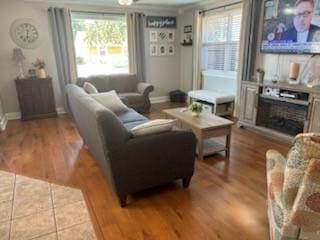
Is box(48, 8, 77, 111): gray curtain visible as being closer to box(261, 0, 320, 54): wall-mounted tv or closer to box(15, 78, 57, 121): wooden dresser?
box(15, 78, 57, 121): wooden dresser

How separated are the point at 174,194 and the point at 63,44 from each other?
420 cm

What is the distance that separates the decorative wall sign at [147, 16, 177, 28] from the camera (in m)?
5.81

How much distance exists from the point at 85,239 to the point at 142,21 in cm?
506

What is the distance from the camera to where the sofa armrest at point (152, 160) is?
1986 mm

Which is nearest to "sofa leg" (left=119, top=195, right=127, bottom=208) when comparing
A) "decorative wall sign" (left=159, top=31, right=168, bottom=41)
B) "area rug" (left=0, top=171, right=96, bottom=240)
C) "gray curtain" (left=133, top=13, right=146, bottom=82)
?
"area rug" (left=0, top=171, right=96, bottom=240)

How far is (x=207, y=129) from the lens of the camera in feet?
9.48

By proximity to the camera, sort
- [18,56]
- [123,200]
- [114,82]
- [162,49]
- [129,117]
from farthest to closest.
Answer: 1. [162,49]
2. [114,82]
3. [18,56]
4. [129,117]
5. [123,200]

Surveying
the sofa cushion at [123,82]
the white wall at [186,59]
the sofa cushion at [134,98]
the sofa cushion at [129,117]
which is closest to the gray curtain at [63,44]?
the sofa cushion at [123,82]

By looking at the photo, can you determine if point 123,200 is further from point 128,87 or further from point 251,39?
point 128,87

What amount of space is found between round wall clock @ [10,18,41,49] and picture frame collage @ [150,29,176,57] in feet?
8.55

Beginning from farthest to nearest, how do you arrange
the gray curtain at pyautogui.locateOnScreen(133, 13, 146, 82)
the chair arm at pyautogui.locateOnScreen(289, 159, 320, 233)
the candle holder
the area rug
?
1. the gray curtain at pyautogui.locateOnScreen(133, 13, 146, 82)
2. the candle holder
3. the area rug
4. the chair arm at pyautogui.locateOnScreen(289, 159, 320, 233)

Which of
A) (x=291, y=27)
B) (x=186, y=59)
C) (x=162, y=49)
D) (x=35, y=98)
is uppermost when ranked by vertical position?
(x=291, y=27)

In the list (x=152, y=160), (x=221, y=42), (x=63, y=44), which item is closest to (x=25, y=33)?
(x=63, y=44)

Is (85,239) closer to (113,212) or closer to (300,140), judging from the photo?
(113,212)
